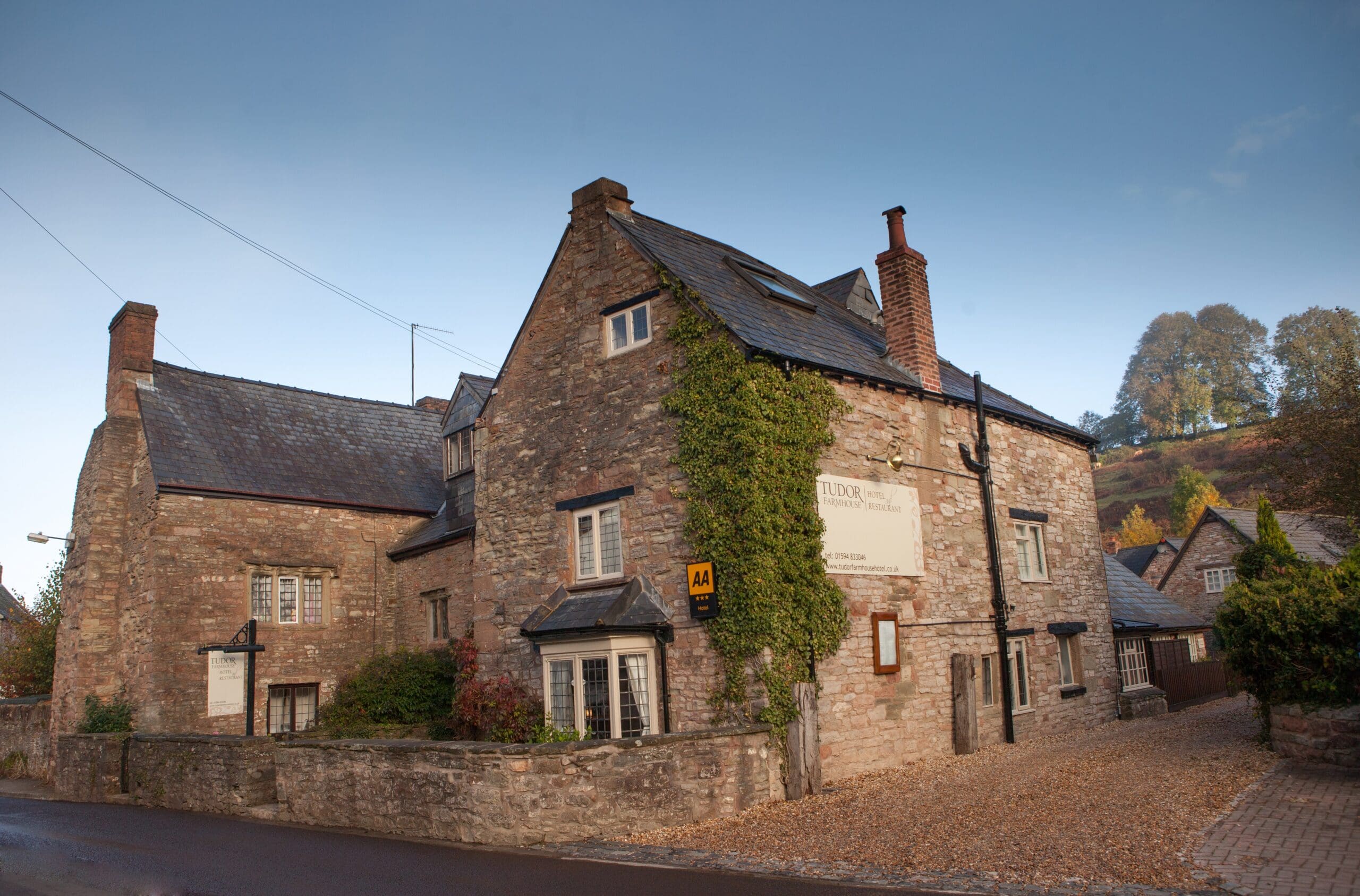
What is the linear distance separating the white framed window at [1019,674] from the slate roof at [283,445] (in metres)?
15.3

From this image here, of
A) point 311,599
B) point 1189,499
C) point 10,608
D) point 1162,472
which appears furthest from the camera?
point 1162,472

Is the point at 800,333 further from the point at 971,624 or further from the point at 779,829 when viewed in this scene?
Result: the point at 779,829

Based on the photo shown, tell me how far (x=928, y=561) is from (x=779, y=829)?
6.84 metres

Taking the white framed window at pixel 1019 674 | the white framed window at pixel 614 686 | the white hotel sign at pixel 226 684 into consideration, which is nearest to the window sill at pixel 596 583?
the white framed window at pixel 614 686

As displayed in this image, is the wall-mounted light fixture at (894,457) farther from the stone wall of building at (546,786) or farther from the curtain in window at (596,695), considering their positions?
the curtain in window at (596,695)

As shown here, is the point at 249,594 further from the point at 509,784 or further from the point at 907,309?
the point at 907,309

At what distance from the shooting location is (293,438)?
974 inches

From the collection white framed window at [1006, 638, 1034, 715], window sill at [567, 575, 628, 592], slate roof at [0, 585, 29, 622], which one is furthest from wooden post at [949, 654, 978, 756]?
slate roof at [0, 585, 29, 622]

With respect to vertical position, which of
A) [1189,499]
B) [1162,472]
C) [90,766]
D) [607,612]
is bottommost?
[90,766]

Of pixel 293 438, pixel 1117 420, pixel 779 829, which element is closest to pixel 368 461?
pixel 293 438

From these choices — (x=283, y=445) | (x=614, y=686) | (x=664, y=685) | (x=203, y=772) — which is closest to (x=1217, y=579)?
A: (x=664, y=685)

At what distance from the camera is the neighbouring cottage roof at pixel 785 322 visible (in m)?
14.6

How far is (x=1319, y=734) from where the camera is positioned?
1170 cm

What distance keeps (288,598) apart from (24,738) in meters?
8.07
